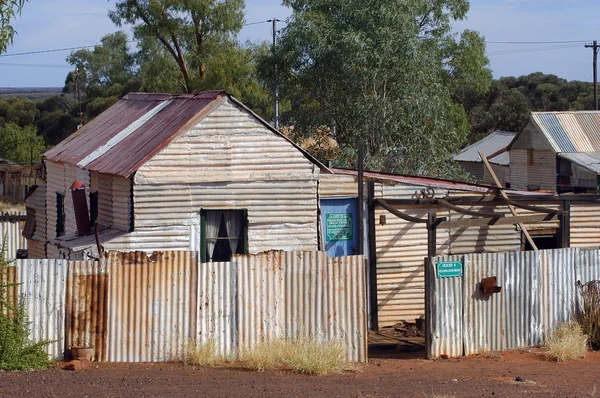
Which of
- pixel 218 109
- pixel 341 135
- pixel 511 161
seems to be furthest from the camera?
pixel 511 161

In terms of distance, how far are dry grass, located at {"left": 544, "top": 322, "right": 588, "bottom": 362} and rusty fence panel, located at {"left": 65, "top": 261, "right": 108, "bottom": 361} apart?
631 centimetres

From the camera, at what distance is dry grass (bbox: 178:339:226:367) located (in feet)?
33.8

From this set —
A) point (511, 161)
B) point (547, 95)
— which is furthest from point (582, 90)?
point (511, 161)

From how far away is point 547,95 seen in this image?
74.3 meters

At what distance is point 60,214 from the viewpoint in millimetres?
17188

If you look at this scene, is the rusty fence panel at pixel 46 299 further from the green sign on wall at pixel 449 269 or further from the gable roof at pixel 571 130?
the gable roof at pixel 571 130

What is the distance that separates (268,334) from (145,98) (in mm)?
A: 8517

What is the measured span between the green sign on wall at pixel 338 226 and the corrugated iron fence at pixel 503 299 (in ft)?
12.3

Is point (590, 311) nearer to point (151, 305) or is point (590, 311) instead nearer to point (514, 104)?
point (151, 305)

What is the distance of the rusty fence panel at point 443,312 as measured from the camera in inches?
455

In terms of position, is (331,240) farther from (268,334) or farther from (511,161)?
(511,161)

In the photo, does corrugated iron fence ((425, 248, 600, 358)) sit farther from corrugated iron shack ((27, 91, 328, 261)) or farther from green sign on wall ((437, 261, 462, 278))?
corrugated iron shack ((27, 91, 328, 261))

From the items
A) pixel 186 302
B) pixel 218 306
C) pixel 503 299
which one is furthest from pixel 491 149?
pixel 186 302

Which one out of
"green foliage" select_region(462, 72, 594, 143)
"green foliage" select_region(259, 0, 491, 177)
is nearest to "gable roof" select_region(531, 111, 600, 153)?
"green foliage" select_region(259, 0, 491, 177)
